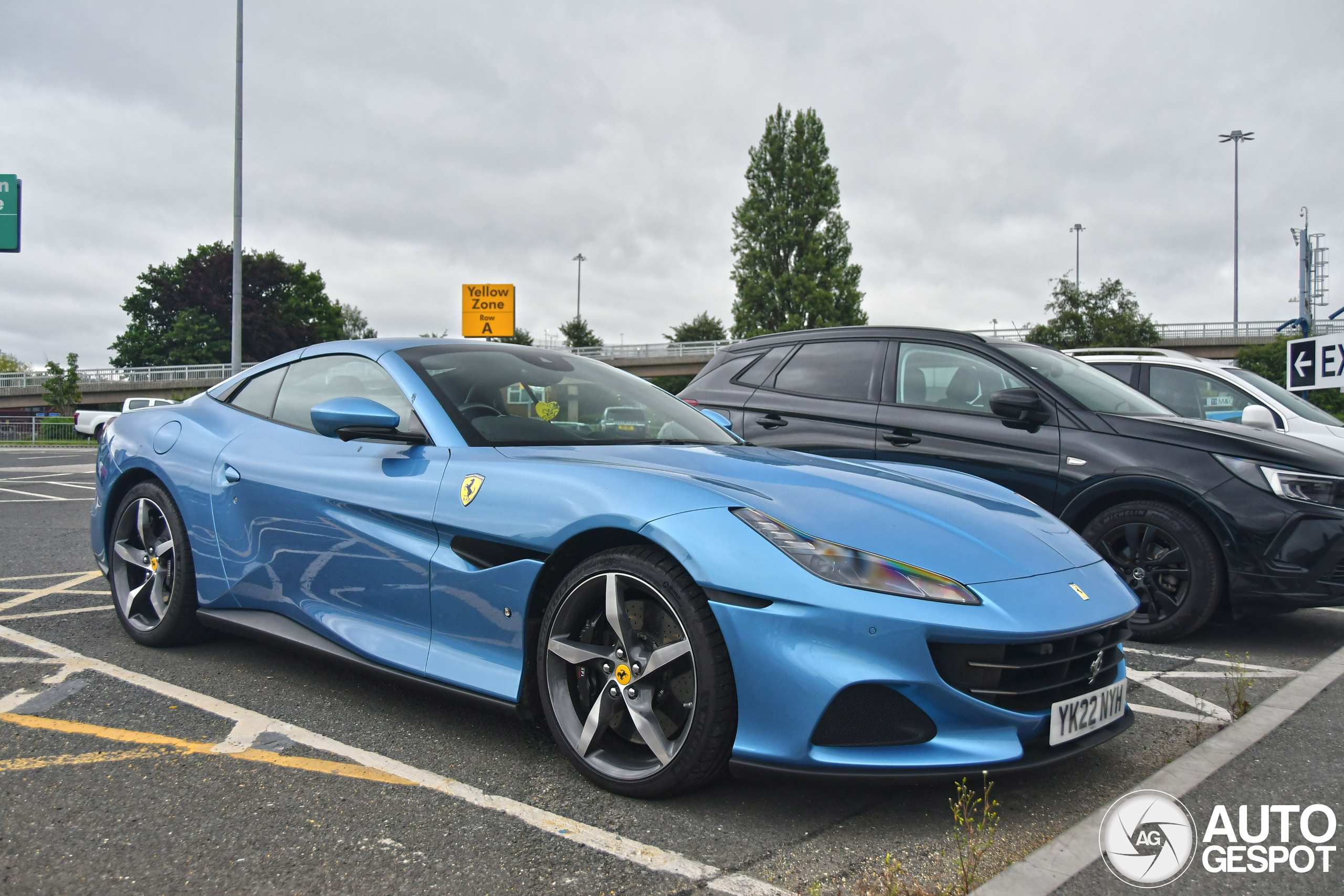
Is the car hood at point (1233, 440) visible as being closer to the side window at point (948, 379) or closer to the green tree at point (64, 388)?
the side window at point (948, 379)

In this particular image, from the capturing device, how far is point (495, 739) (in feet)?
9.95

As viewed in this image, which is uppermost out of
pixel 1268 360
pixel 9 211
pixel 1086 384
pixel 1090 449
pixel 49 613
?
pixel 9 211

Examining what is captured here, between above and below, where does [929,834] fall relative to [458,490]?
below

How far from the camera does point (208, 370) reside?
180 ft

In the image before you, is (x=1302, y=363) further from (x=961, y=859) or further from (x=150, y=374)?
(x=150, y=374)

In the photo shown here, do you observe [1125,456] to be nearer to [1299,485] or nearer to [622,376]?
[1299,485]

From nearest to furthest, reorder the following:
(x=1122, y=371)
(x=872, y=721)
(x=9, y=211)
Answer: (x=872, y=721) < (x=1122, y=371) < (x=9, y=211)

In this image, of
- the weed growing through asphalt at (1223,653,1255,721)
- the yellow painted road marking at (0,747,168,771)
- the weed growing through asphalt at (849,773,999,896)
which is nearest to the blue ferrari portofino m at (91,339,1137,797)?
the weed growing through asphalt at (849,773,999,896)

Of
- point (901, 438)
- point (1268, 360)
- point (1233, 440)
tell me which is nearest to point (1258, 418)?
point (1233, 440)

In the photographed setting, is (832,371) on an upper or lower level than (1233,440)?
upper

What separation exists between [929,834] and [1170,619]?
2.72 meters

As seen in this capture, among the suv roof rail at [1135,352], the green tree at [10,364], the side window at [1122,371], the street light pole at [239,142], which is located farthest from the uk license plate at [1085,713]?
the green tree at [10,364]

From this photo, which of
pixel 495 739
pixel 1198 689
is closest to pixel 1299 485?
pixel 1198 689

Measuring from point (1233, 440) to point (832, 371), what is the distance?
220cm
